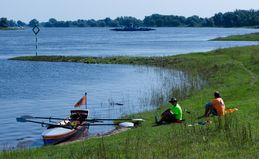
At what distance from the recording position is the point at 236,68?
51.4m

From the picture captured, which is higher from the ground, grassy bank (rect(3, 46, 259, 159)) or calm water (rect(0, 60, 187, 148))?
grassy bank (rect(3, 46, 259, 159))

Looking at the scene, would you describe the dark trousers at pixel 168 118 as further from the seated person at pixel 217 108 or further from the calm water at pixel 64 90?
the calm water at pixel 64 90

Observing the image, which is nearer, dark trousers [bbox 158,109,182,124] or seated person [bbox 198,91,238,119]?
seated person [bbox 198,91,238,119]

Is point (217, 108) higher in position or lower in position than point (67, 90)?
higher

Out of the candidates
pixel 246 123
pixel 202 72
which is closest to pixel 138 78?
pixel 202 72

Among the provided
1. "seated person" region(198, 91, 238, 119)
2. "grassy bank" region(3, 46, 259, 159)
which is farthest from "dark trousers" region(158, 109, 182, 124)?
"seated person" region(198, 91, 238, 119)

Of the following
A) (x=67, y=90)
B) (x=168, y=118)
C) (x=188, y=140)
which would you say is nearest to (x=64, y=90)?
(x=67, y=90)

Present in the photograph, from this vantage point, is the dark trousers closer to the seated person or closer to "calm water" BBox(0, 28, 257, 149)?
the seated person

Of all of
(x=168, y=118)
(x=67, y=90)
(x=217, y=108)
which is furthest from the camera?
(x=67, y=90)

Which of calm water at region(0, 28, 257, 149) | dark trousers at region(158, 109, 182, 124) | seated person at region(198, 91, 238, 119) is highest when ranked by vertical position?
seated person at region(198, 91, 238, 119)

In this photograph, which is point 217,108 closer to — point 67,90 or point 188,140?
point 188,140

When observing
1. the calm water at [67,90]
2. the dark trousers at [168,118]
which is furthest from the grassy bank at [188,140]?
the calm water at [67,90]

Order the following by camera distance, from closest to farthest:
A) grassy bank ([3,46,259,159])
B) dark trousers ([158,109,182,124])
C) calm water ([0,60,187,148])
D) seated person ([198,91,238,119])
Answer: grassy bank ([3,46,259,159]) < seated person ([198,91,238,119]) < dark trousers ([158,109,182,124]) < calm water ([0,60,187,148])

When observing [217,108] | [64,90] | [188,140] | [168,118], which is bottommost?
[64,90]
